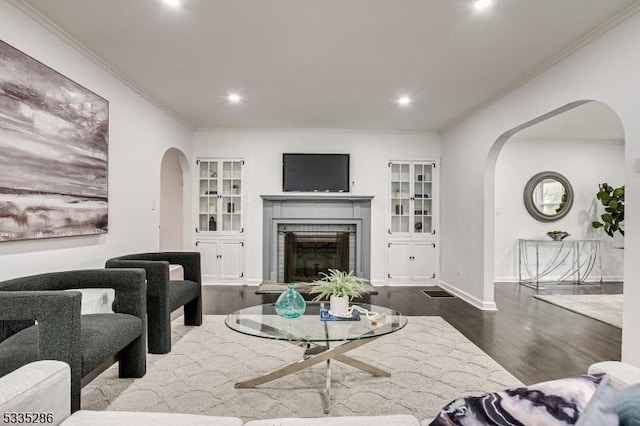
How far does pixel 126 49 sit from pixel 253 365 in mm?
2921

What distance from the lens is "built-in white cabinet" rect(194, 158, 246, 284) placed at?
600cm

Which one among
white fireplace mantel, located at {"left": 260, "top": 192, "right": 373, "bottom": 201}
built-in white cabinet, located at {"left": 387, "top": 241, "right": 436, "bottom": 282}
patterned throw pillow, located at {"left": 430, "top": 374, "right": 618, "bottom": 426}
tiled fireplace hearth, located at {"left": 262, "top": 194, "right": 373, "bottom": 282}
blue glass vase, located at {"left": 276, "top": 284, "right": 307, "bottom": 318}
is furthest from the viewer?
built-in white cabinet, located at {"left": 387, "top": 241, "right": 436, "bottom": 282}

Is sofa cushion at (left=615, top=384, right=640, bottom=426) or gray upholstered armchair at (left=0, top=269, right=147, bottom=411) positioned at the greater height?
sofa cushion at (left=615, top=384, right=640, bottom=426)

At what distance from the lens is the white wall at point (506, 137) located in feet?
8.09

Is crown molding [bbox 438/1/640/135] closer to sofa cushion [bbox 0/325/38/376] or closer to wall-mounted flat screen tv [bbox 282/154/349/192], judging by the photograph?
wall-mounted flat screen tv [bbox 282/154/349/192]

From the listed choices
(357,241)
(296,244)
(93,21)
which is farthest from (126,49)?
(357,241)

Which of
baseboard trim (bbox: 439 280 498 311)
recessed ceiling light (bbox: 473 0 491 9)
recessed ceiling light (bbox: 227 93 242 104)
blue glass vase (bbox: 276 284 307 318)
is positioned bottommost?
baseboard trim (bbox: 439 280 498 311)

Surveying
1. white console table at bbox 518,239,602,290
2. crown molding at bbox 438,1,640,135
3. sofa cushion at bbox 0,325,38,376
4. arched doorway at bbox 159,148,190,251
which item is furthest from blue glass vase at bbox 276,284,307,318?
white console table at bbox 518,239,602,290

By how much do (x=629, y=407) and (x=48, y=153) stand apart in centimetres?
339

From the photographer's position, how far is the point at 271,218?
5984 millimetres

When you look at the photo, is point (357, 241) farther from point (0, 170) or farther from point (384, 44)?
point (0, 170)

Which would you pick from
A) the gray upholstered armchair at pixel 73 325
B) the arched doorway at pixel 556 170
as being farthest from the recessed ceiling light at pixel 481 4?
the arched doorway at pixel 556 170

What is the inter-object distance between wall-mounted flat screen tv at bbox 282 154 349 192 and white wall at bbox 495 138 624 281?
2984mm

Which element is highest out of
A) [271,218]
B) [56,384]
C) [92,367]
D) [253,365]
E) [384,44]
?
[384,44]
